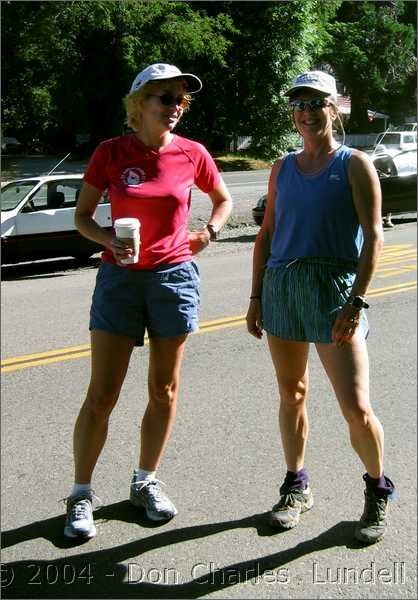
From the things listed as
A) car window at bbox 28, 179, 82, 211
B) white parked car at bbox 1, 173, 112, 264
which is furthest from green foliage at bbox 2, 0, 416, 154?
white parked car at bbox 1, 173, 112, 264

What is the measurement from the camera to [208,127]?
1906mm

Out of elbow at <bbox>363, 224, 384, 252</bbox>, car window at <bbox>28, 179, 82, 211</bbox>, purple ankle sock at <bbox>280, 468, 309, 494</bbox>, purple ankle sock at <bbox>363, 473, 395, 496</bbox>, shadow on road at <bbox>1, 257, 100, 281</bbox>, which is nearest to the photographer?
elbow at <bbox>363, 224, 384, 252</bbox>

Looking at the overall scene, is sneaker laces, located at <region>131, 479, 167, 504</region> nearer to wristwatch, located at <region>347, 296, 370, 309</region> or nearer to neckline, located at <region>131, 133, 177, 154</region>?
wristwatch, located at <region>347, 296, 370, 309</region>

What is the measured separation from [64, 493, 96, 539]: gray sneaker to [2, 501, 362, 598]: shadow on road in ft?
0.27

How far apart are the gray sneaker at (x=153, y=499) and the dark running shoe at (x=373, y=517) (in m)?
0.63

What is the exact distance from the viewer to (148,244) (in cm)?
202

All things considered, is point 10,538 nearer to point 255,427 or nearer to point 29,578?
point 29,578

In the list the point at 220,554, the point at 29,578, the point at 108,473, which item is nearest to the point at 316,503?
the point at 220,554

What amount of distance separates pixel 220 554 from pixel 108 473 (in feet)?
4.06

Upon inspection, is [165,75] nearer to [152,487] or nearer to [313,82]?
[313,82]

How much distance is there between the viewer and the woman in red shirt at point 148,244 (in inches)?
75.4

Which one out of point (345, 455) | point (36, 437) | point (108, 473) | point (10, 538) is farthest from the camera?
point (36, 437)

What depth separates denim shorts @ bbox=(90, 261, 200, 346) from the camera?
83.7 inches

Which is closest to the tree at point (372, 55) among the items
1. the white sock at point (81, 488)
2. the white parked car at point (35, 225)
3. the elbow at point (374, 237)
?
the elbow at point (374, 237)
